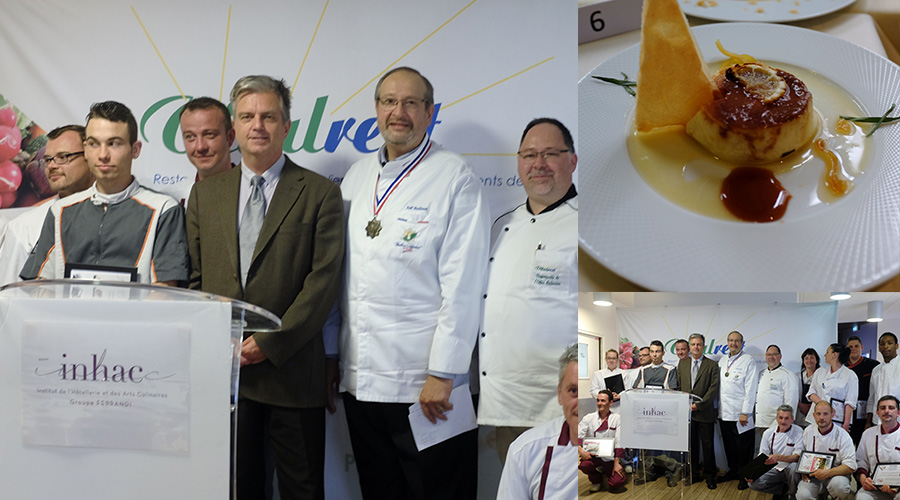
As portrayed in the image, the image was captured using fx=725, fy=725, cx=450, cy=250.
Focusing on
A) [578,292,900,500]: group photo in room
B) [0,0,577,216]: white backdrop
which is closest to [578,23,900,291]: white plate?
[578,292,900,500]: group photo in room

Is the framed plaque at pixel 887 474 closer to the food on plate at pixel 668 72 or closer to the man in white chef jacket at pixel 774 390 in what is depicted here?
the man in white chef jacket at pixel 774 390

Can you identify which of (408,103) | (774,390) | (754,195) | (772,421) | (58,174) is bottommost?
(772,421)

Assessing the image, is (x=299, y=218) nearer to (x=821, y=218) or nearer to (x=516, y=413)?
(x=516, y=413)

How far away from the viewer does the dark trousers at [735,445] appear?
2.54 metres

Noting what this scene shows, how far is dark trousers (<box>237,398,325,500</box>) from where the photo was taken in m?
2.72

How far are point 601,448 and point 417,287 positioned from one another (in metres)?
0.91

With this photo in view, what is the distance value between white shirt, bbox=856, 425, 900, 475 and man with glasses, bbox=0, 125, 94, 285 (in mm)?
3101

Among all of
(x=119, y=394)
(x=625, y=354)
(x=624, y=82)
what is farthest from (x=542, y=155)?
(x=119, y=394)

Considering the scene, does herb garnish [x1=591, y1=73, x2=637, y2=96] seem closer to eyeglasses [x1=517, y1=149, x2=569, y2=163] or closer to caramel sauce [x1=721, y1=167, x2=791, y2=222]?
eyeglasses [x1=517, y1=149, x2=569, y2=163]

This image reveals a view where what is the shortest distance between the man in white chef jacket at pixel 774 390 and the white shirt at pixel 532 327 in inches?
26.5

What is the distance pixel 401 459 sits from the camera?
268 cm

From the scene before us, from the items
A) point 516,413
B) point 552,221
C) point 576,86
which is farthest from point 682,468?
point 576,86

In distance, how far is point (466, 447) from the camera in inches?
106

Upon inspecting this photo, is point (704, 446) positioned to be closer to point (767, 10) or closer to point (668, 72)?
point (668, 72)
